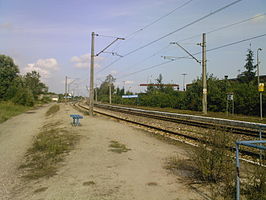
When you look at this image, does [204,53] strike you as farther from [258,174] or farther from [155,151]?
[258,174]

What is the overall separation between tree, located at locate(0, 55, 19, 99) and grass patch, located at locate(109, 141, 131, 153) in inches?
1597

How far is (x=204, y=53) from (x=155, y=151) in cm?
1708

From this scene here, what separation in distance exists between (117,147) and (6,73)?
49178 millimetres

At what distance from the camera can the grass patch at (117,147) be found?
28.0ft

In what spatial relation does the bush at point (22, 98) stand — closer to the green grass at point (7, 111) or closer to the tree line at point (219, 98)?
the green grass at point (7, 111)

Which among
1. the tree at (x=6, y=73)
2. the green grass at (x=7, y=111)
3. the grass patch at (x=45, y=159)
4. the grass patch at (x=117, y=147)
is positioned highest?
the tree at (x=6, y=73)

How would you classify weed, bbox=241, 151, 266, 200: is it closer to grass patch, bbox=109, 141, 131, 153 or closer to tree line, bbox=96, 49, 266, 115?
grass patch, bbox=109, 141, 131, 153

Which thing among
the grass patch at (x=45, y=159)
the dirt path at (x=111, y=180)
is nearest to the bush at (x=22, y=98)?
the grass patch at (x=45, y=159)

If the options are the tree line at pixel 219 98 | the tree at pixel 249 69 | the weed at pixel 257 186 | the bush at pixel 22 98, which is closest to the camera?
the weed at pixel 257 186

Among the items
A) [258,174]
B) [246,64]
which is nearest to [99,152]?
[258,174]

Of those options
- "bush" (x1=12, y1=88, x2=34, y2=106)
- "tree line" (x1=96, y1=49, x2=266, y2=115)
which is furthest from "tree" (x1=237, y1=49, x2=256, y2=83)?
"bush" (x1=12, y1=88, x2=34, y2=106)

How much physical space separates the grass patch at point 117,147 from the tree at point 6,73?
40.6 metres

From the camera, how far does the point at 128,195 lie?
4.48m

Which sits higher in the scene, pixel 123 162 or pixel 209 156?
pixel 209 156
